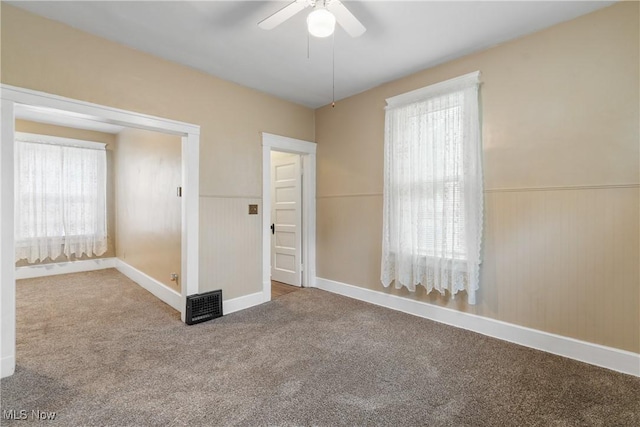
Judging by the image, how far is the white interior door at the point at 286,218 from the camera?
14.5 ft

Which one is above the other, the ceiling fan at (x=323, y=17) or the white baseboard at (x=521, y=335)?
the ceiling fan at (x=323, y=17)

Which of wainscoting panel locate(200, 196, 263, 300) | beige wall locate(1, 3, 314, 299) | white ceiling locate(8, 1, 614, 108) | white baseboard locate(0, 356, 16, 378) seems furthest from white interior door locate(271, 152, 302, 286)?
white baseboard locate(0, 356, 16, 378)

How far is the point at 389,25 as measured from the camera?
2.36 meters

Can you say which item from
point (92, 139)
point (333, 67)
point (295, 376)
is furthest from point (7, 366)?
point (92, 139)

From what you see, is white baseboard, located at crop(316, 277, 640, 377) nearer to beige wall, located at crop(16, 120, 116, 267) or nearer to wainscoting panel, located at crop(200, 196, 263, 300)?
wainscoting panel, located at crop(200, 196, 263, 300)

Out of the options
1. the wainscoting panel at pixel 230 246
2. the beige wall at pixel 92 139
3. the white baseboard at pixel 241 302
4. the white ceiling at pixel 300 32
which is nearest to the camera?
the white ceiling at pixel 300 32

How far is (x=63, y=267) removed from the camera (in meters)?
5.12

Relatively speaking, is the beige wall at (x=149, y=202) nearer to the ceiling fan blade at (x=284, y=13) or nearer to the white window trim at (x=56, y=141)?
the white window trim at (x=56, y=141)

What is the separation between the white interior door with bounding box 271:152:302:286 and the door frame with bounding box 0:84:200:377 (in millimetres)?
1645

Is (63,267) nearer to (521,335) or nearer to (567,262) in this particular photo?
(521,335)

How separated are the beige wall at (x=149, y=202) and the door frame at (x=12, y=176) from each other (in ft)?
1.41

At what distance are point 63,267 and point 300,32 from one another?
5.79 meters

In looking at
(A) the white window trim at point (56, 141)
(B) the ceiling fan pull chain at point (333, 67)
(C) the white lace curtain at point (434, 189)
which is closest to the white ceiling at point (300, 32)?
(B) the ceiling fan pull chain at point (333, 67)

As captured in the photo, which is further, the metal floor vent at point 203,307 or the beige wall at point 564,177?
the metal floor vent at point 203,307
